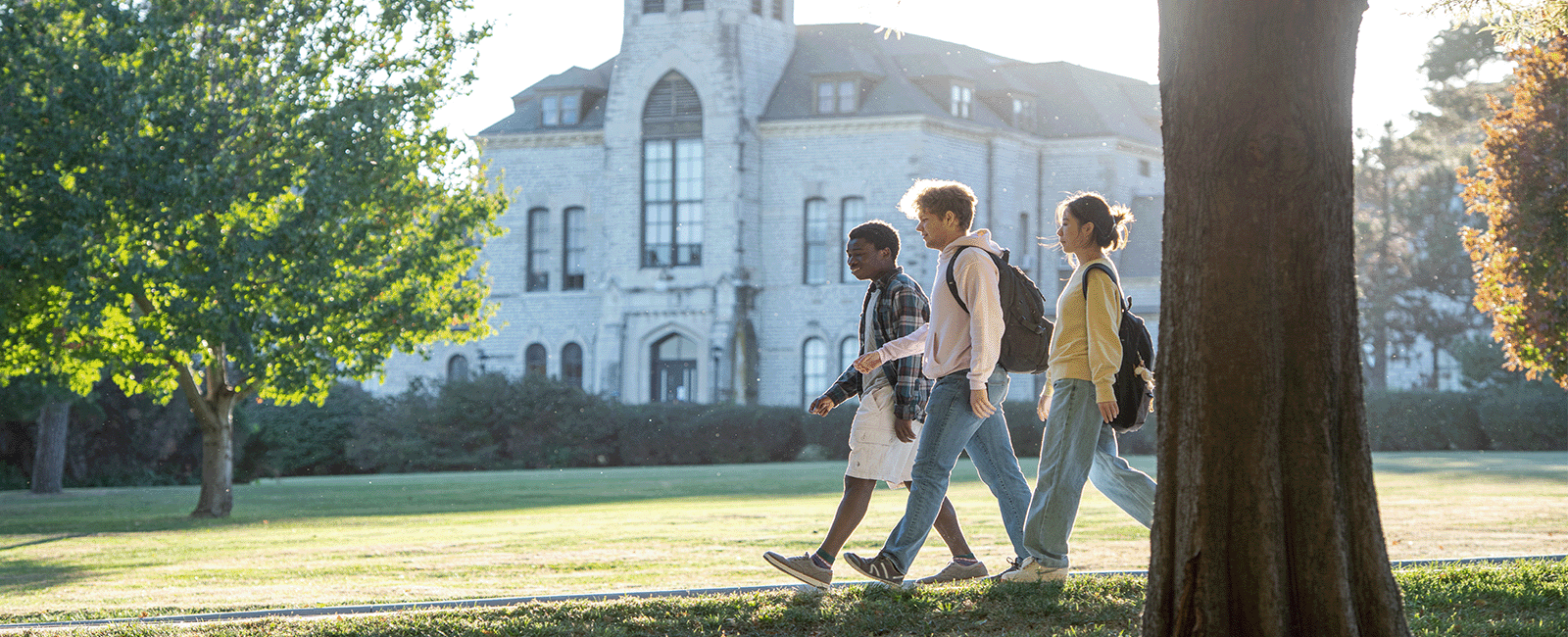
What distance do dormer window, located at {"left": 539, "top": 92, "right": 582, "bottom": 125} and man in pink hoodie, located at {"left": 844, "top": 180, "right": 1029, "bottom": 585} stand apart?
4080cm

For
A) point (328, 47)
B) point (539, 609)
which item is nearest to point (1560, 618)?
point (539, 609)

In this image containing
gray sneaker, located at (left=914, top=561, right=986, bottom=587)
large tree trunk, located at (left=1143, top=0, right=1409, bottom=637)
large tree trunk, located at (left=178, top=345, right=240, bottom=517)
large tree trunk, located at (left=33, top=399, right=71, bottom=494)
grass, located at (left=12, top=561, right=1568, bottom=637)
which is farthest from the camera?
large tree trunk, located at (left=33, top=399, right=71, bottom=494)

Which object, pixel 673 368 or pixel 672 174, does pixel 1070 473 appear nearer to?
pixel 673 368

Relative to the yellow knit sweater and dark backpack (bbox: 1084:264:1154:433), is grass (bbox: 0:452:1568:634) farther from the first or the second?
the yellow knit sweater

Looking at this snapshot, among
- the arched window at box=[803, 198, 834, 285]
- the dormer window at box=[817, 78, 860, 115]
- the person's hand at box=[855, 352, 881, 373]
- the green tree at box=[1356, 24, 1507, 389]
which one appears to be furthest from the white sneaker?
the green tree at box=[1356, 24, 1507, 389]

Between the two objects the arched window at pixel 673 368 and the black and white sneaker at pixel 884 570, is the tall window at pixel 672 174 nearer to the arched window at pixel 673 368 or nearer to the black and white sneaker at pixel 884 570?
the arched window at pixel 673 368

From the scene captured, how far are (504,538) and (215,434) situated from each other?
7519mm

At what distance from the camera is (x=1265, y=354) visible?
15.7 feet

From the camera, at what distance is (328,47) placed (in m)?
18.5

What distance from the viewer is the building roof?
4466cm

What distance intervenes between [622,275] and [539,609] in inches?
1519

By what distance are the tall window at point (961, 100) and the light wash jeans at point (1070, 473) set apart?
38.9 meters

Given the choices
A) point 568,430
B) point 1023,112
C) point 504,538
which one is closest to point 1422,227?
A: point 1023,112

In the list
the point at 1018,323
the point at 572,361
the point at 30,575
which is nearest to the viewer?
Result: the point at 1018,323
